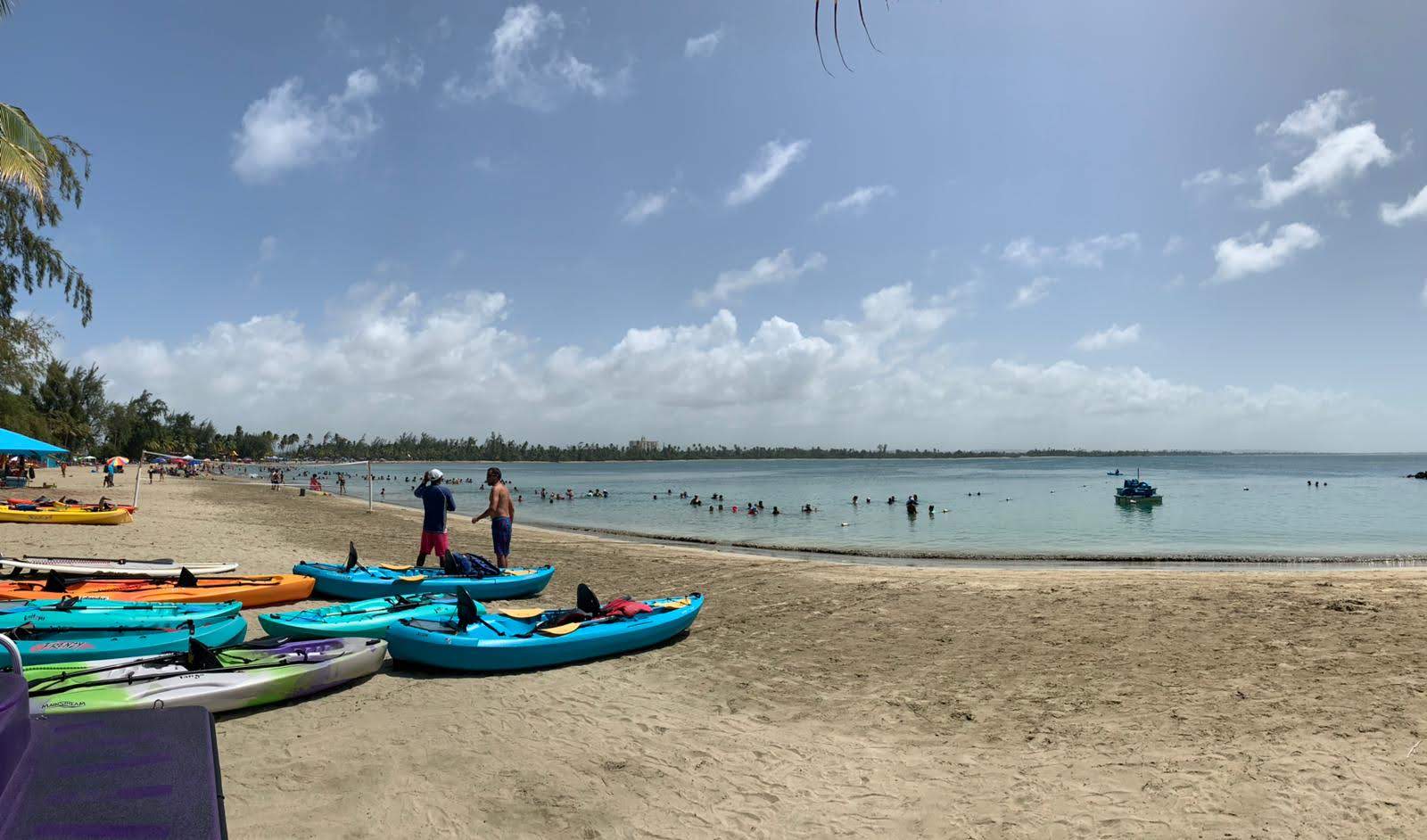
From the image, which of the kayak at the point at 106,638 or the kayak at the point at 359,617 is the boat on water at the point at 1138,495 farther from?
the kayak at the point at 106,638

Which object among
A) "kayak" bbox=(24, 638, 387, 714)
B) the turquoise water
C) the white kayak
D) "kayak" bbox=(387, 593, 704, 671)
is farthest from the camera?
the turquoise water

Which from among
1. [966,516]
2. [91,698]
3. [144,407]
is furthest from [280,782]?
[144,407]

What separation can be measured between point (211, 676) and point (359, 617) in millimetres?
2567

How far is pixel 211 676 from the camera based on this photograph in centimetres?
602

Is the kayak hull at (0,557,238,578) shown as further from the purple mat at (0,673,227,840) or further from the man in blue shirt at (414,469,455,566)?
the purple mat at (0,673,227,840)

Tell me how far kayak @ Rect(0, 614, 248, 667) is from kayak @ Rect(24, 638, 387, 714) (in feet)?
0.75

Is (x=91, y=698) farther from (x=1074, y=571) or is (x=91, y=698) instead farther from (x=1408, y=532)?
(x=1408, y=532)

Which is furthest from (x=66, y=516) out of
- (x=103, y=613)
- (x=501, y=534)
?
(x=103, y=613)

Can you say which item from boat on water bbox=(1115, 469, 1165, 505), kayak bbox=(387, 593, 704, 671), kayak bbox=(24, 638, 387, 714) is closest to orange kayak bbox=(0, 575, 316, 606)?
kayak bbox=(24, 638, 387, 714)

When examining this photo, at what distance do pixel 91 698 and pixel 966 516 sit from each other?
32.9m

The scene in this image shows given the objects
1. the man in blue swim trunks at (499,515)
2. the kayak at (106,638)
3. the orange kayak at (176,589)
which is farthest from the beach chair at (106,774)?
the man in blue swim trunks at (499,515)

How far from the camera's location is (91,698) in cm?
530

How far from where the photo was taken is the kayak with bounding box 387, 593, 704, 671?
7.44 m

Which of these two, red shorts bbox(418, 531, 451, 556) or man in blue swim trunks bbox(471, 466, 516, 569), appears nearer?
man in blue swim trunks bbox(471, 466, 516, 569)
